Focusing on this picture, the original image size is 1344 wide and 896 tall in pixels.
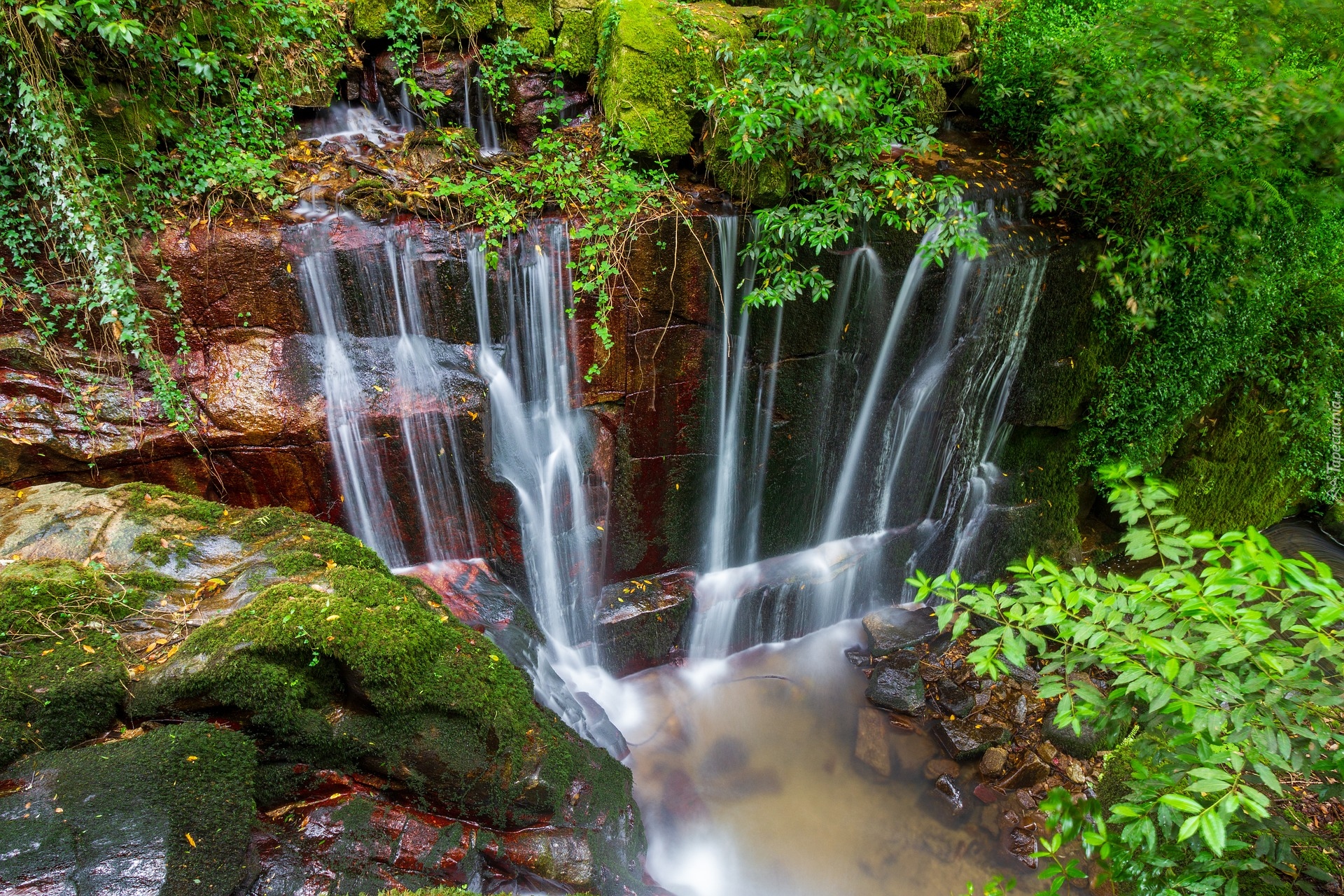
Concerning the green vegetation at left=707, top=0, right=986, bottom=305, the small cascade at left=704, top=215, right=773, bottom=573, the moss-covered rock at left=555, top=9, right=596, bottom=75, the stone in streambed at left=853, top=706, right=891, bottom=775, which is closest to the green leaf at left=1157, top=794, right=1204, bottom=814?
the green vegetation at left=707, top=0, right=986, bottom=305

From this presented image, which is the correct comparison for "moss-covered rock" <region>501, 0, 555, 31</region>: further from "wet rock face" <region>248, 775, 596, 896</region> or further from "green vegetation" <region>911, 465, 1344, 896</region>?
"wet rock face" <region>248, 775, 596, 896</region>

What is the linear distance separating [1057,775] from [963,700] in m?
0.95

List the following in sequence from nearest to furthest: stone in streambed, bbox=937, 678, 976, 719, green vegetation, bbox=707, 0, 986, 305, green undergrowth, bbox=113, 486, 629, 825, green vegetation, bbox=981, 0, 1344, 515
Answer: green undergrowth, bbox=113, 486, 629, 825
green vegetation, bbox=707, 0, 986, 305
green vegetation, bbox=981, 0, 1344, 515
stone in streambed, bbox=937, 678, 976, 719

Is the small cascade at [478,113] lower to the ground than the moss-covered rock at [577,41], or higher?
lower

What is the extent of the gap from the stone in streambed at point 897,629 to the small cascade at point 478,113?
19.7ft

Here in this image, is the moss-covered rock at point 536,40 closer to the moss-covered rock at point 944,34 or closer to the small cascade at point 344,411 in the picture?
the small cascade at point 344,411

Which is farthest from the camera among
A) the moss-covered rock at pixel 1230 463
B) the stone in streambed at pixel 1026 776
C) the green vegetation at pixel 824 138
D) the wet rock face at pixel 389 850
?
the moss-covered rock at pixel 1230 463

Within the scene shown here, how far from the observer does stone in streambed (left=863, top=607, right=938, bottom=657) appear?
695 cm

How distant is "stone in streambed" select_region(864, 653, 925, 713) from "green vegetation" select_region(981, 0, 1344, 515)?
303cm

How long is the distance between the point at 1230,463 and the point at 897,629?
171 inches

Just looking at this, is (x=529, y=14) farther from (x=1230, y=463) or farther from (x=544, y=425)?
(x=1230, y=463)

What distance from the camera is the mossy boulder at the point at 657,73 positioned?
16.7ft

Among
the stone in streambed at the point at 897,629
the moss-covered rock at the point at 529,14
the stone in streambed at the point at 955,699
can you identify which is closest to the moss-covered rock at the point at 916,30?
the moss-covered rock at the point at 529,14

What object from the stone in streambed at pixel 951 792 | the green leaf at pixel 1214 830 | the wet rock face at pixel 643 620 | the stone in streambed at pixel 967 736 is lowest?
the stone in streambed at pixel 951 792
